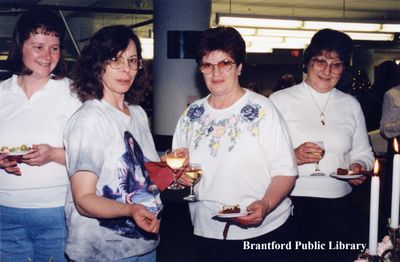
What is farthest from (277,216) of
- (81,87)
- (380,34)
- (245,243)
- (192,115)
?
(380,34)

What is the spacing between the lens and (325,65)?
281cm

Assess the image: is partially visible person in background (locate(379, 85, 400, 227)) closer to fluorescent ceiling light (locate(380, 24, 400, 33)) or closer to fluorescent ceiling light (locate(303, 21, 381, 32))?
fluorescent ceiling light (locate(303, 21, 381, 32))

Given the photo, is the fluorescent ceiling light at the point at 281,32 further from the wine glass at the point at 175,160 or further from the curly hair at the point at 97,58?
the curly hair at the point at 97,58

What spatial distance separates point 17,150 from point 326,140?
1.60 m

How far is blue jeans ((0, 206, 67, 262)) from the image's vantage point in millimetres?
2439

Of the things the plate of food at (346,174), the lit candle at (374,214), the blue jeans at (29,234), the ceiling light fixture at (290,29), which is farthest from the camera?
the ceiling light fixture at (290,29)

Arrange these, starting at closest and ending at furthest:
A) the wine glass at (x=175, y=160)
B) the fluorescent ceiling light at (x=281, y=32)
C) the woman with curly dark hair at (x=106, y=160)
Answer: the woman with curly dark hair at (x=106, y=160) < the wine glass at (x=175, y=160) < the fluorescent ceiling light at (x=281, y=32)

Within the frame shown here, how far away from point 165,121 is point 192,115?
4.16m

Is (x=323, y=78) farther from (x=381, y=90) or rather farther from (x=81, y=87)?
(x=381, y=90)

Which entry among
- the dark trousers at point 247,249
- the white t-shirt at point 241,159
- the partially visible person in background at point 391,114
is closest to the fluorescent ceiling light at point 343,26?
the partially visible person in background at point 391,114

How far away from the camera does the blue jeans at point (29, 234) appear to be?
244cm

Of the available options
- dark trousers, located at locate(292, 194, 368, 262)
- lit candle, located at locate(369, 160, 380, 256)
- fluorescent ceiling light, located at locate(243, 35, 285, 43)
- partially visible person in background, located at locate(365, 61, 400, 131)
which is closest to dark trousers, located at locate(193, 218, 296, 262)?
dark trousers, located at locate(292, 194, 368, 262)

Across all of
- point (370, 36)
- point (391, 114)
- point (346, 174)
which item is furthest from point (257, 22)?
point (346, 174)

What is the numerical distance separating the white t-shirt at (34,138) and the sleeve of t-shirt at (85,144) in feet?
1.79
